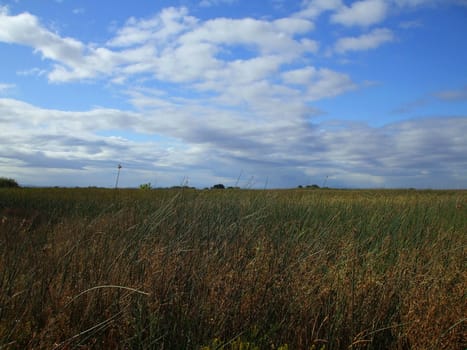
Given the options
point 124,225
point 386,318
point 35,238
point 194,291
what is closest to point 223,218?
point 124,225

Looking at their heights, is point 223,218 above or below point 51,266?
above

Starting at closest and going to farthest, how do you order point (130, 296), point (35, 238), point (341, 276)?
point (130, 296) → point (341, 276) → point (35, 238)

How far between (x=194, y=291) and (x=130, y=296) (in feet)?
2.85

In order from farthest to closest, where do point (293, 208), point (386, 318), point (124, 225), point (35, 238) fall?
point (293, 208) → point (124, 225) → point (35, 238) → point (386, 318)

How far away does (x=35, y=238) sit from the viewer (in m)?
8.35

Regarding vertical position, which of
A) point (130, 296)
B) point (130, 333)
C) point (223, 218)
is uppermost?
point (223, 218)

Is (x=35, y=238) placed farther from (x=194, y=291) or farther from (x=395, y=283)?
(x=395, y=283)

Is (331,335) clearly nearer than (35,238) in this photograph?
Yes

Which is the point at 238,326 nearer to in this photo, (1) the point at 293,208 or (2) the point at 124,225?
(2) the point at 124,225

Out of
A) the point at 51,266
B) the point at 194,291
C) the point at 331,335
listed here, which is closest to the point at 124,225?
the point at 51,266

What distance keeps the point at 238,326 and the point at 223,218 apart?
5.41 metres

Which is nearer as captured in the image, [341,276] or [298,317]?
[298,317]

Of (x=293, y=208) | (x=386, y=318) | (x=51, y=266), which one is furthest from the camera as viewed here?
(x=293, y=208)

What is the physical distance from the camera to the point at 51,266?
5531 mm
